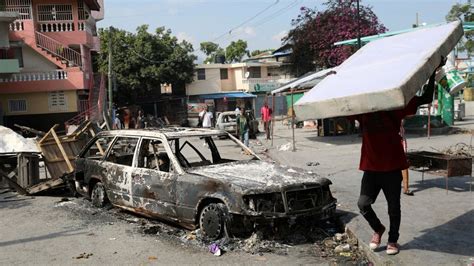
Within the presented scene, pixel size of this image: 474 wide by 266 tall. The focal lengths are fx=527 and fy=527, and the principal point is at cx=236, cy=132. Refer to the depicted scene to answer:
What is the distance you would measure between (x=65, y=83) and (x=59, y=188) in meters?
21.0

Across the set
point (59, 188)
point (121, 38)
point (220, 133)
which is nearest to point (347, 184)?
point (220, 133)

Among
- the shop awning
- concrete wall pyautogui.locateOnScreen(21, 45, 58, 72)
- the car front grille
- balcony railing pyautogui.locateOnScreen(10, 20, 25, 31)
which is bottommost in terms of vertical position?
the car front grille

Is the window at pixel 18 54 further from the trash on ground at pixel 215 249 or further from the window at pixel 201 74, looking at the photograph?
the trash on ground at pixel 215 249

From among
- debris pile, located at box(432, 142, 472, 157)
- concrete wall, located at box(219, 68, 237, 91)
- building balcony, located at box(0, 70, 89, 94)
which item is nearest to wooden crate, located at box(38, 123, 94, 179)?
debris pile, located at box(432, 142, 472, 157)

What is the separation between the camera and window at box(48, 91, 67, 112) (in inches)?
1211

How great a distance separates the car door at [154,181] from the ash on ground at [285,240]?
11.2 inches

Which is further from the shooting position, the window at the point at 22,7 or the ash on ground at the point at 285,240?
the window at the point at 22,7

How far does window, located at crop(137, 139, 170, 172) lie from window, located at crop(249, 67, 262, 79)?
4755cm

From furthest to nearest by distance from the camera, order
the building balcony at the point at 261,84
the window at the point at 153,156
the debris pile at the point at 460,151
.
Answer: the building balcony at the point at 261,84
the debris pile at the point at 460,151
the window at the point at 153,156

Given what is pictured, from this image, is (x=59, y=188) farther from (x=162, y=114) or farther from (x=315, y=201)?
(x=162, y=114)

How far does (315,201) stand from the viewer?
671cm

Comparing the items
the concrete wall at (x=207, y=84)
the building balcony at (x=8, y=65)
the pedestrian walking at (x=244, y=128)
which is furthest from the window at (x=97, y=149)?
Result: the concrete wall at (x=207, y=84)

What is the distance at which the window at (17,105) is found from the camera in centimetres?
3025

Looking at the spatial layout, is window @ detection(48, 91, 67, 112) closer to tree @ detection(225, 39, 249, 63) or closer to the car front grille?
the car front grille
